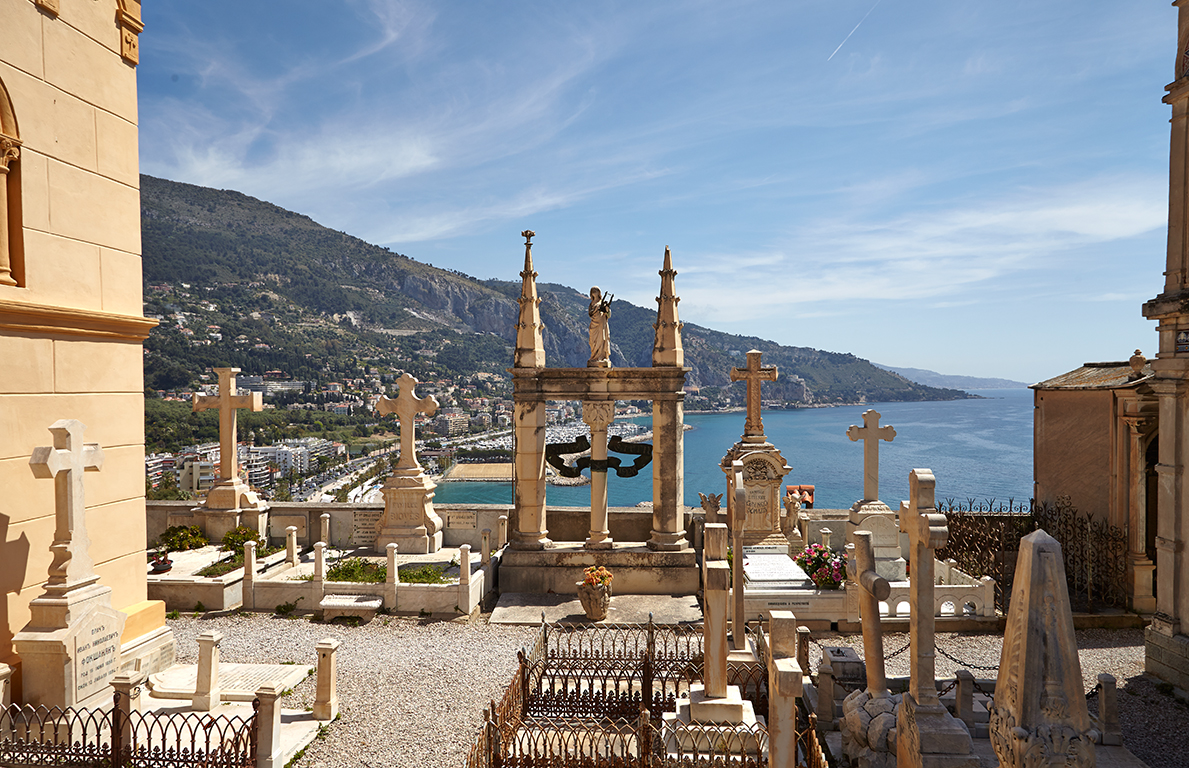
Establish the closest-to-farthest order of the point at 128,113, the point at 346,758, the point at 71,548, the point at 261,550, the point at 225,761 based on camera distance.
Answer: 1. the point at 225,761
2. the point at 71,548
3. the point at 346,758
4. the point at 128,113
5. the point at 261,550

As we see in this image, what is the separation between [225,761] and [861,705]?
617 cm

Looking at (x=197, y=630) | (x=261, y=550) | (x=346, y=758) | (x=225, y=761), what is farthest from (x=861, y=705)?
(x=261, y=550)

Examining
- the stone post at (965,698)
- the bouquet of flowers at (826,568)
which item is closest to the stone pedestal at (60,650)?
the stone post at (965,698)

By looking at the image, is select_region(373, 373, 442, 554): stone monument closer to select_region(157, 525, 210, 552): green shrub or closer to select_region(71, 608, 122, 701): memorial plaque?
select_region(157, 525, 210, 552): green shrub

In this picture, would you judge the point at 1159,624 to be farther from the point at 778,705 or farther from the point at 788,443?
the point at 788,443

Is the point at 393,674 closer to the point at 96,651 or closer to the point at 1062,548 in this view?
the point at 96,651

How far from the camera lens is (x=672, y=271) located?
13.5 m

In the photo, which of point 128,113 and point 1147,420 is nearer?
point 128,113

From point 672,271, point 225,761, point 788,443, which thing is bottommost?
point 788,443

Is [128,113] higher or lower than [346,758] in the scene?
higher

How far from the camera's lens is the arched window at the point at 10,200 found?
248 inches

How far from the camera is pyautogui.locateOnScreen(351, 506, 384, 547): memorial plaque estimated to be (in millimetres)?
15570

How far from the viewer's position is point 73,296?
7.00 m

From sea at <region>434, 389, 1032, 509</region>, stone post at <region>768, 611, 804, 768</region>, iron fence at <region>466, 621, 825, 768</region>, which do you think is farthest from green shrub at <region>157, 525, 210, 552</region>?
sea at <region>434, 389, 1032, 509</region>
